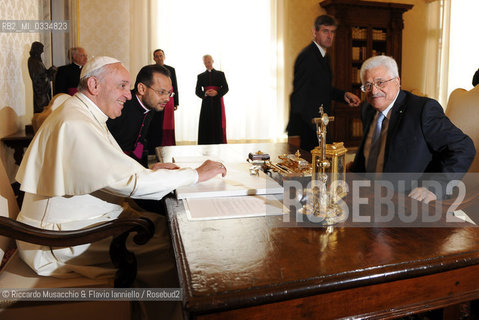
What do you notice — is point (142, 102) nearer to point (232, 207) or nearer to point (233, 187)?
point (233, 187)

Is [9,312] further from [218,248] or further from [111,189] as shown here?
[218,248]

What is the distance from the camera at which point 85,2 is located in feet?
24.9

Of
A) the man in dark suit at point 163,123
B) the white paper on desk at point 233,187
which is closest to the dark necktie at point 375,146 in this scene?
the white paper on desk at point 233,187

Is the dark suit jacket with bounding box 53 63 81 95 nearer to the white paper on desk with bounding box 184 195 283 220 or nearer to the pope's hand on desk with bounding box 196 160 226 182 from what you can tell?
the pope's hand on desk with bounding box 196 160 226 182

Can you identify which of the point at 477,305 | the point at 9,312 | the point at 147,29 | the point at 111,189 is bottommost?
the point at 477,305

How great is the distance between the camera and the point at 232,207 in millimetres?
1543

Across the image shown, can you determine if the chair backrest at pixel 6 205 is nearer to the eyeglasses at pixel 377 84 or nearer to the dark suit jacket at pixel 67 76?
the eyeglasses at pixel 377 84

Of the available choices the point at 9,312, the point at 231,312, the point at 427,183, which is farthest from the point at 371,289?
the point at 427,183

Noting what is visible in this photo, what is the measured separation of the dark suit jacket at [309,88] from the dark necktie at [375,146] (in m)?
1.56

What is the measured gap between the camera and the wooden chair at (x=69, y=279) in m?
1.44

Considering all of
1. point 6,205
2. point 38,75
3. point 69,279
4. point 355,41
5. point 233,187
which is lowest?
point 69,279

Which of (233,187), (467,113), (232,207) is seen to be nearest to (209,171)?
(233,187)

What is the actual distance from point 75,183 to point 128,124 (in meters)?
1.60

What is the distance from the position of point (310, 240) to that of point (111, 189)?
881mm
